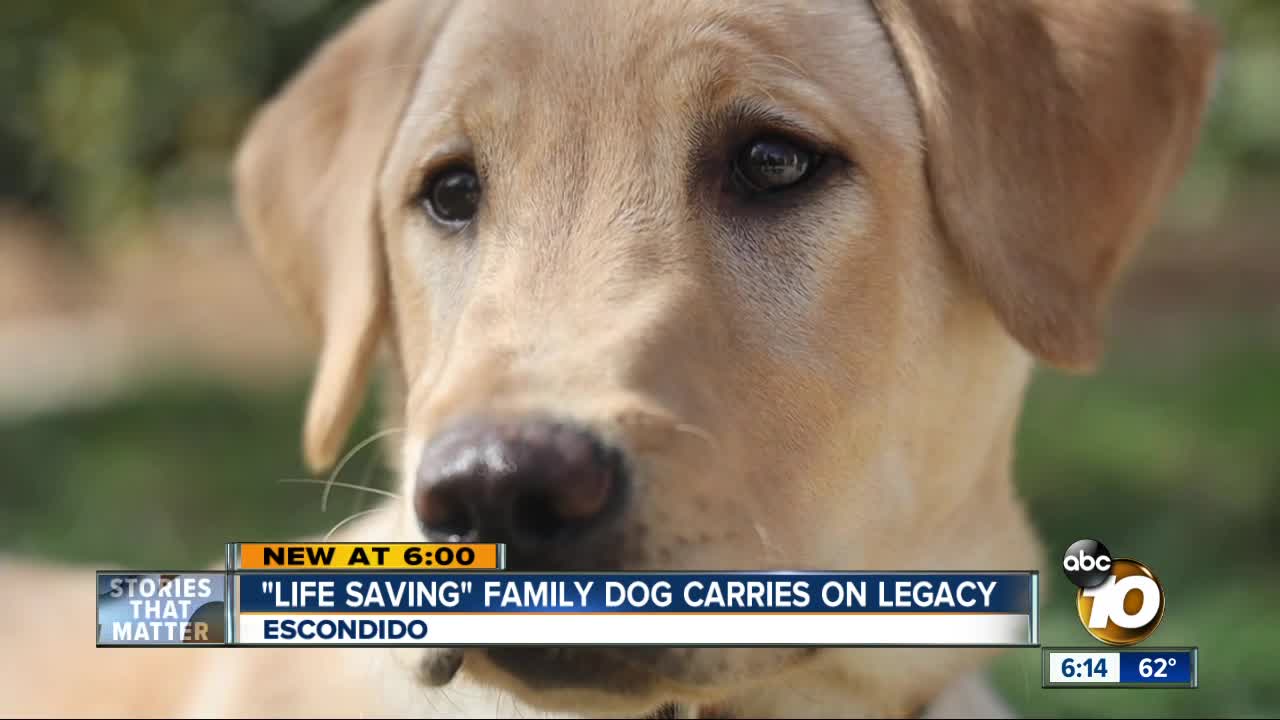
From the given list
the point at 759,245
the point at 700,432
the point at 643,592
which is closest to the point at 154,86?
the point at 759,245

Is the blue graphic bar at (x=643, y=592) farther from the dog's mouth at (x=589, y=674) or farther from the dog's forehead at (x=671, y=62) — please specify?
the dog's forehead at (x=671, y=62)

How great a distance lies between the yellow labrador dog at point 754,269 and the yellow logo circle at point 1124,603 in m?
0.30

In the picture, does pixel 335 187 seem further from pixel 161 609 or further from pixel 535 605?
pixel 535 605

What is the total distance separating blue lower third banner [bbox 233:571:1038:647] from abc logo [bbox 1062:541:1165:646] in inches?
3.3

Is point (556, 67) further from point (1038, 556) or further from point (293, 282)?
point (1038, 556)

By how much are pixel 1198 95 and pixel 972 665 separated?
1.19 m

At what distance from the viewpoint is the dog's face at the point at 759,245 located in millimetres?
2107

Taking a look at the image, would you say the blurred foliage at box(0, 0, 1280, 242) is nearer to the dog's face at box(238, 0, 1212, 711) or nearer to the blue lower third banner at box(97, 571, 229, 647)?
the dog's face at box(238, 0, 1212, 711)

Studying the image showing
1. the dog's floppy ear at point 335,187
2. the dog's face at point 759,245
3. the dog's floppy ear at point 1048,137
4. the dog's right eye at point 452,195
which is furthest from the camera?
the dog's floppy ear at point 335,187

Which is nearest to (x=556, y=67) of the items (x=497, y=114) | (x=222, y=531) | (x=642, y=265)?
(x=497, y=114)

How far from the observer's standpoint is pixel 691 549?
79.4 inches

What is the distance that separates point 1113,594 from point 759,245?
0.83 m

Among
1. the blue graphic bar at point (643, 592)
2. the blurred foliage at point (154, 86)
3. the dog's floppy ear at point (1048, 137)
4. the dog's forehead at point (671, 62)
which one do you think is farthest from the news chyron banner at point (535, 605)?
the blurred foliage at point (154, 86)

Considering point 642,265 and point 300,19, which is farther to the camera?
point 300,19
